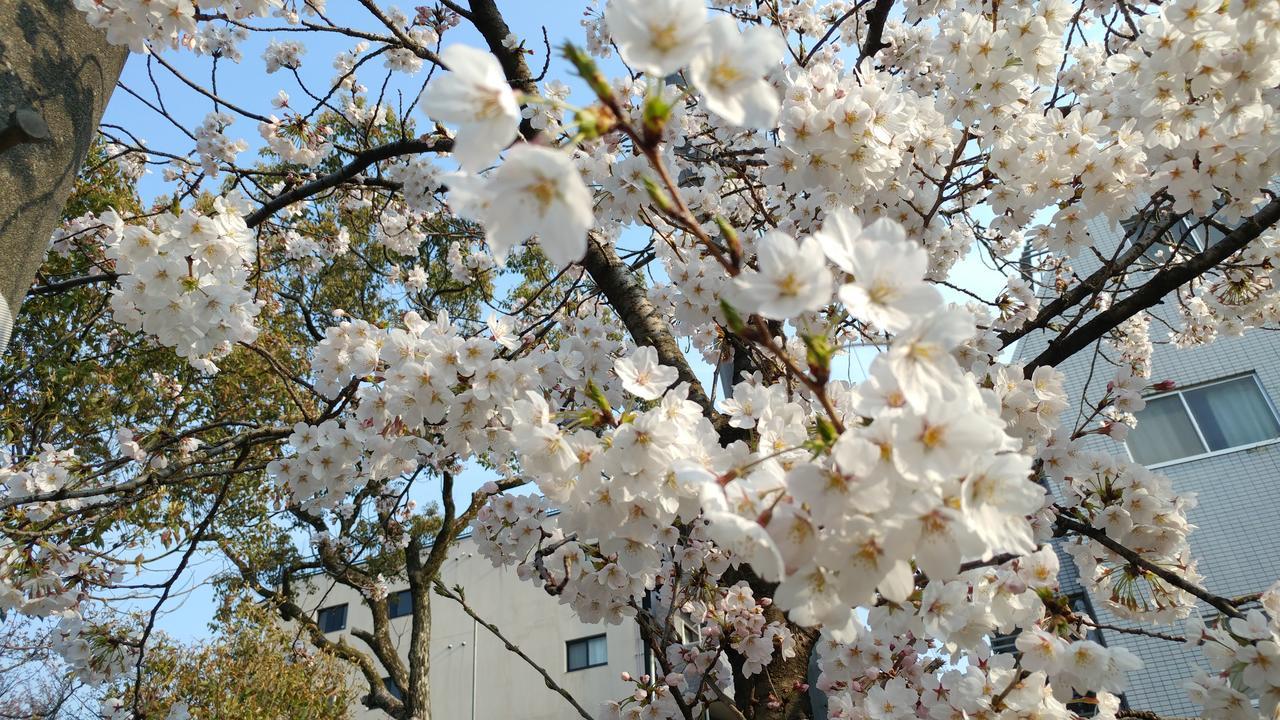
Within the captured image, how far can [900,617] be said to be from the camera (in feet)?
5.25

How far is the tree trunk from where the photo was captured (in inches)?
53.8

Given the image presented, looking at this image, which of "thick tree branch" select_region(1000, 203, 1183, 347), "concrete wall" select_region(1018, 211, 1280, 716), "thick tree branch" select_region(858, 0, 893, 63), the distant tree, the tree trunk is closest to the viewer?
the tree trunk

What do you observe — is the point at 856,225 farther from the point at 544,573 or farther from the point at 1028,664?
the point at 544,573

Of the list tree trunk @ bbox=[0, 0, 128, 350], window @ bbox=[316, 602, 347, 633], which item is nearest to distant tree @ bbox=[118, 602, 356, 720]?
window @ bbox=[316, 602, 347, 633]

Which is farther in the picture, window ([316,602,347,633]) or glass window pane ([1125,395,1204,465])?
window ([316,602,347,633])

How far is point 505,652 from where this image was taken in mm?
15461

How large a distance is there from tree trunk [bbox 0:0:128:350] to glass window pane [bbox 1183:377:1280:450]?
929 cm

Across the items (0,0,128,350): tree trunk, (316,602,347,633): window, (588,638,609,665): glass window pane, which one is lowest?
(0,0,128,350): tree trunk

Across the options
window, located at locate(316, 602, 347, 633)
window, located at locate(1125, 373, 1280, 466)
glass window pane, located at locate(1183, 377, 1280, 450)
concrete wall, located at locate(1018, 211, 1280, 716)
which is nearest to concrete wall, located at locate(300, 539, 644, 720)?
window, located at locate(316, 602, 347, 633)

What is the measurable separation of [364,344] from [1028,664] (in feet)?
6.82

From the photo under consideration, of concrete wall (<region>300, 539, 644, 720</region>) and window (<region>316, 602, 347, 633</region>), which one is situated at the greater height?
window (<region>316, 602, 347, 633</region>)

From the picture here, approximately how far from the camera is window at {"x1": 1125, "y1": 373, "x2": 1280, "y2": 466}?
7219 mm

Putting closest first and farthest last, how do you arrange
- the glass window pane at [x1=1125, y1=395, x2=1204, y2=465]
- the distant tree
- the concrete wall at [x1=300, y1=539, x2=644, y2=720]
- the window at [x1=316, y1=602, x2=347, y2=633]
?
the glass window pane at [x1=1125, y1=395, x2=1204, y2=465] → the distant tree → the concrete wall at [x1=300, y1=539, x2=644, y2=720] → the window at [x1=316, y1=602, x2=347, y2=633]

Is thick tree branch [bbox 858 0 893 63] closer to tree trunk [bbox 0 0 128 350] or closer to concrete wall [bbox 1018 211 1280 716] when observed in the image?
tree trunk [bbox 0 0 128 350]
